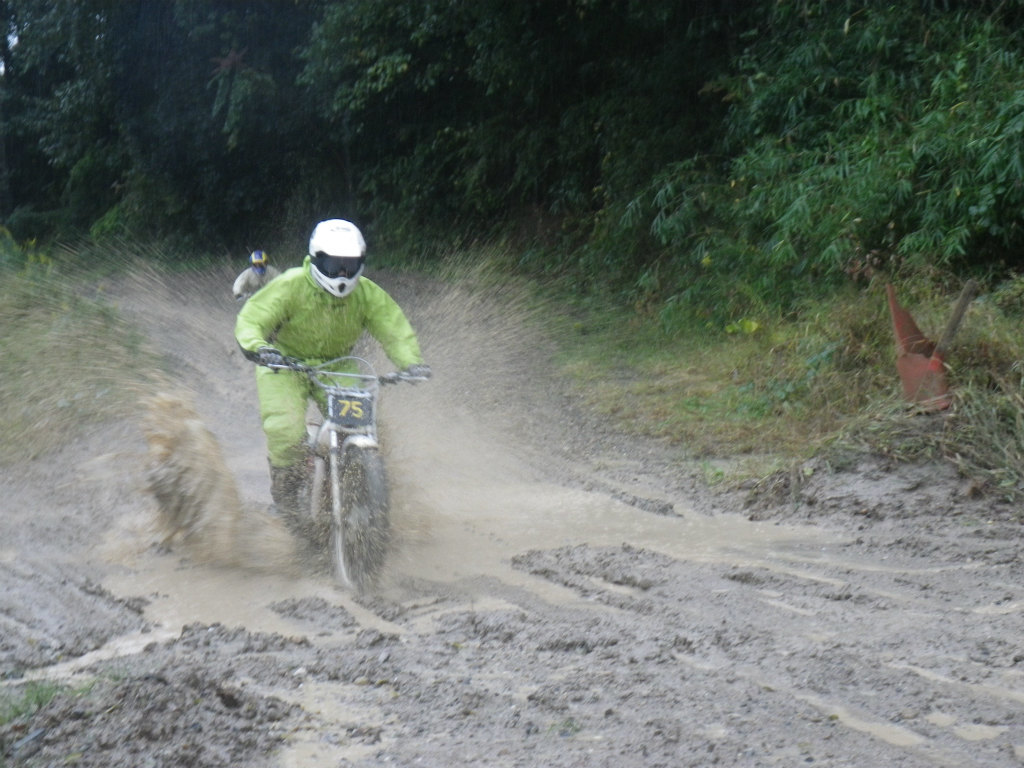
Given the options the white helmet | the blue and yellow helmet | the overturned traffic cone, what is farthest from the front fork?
the blue and yellow helmet

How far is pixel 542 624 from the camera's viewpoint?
4.93 m

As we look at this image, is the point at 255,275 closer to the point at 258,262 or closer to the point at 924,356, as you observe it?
the point at 258,262

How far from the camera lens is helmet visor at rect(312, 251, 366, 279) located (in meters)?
6.02

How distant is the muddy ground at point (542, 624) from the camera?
11.6 ft

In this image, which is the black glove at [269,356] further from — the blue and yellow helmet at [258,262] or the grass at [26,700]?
the blue and yellow helmet at [258,262]

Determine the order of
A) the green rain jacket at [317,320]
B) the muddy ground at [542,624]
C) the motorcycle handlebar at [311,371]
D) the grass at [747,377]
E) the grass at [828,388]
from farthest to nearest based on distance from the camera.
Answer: the grass at [747,377]
the grass at [828,388]
the green rain jacket at [317,320]
the motorcycle handlebar at [311,371]
the muddy ground at [542,624]

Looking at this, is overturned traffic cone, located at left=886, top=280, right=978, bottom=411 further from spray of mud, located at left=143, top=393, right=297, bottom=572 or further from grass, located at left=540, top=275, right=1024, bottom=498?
spray of mud, located at left=143, top=393, right=297, bottom=572

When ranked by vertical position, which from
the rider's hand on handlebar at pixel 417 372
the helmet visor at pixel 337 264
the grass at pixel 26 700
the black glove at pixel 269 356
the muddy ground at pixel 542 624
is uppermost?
the helmet visor at pixel 337 264

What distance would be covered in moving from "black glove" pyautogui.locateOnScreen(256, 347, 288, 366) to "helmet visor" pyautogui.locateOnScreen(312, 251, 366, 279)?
0.51 m

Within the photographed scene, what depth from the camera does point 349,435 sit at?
20.0ft

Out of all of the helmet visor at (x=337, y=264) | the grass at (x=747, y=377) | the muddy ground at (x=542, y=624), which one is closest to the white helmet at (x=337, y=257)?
the helmet visor at (x=337, y=264)

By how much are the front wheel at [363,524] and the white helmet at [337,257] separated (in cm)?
90

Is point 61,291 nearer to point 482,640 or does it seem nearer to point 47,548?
point 47,548

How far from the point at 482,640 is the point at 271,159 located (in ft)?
76.5
